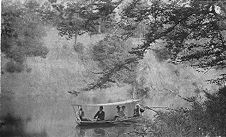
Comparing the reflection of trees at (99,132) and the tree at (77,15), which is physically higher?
the tree at (77,15)

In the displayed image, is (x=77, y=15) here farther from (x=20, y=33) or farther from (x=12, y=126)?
(x=12, y=126)

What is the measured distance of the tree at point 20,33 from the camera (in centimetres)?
590

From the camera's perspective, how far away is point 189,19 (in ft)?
18.7

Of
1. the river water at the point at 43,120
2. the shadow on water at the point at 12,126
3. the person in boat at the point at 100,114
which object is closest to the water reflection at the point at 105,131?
the river water at the point at 43,120

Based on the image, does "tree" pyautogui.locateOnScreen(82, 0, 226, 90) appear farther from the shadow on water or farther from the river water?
the shadow on water

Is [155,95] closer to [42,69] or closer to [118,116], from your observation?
[118,116]

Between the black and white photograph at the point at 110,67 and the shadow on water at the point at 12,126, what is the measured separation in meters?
0.01

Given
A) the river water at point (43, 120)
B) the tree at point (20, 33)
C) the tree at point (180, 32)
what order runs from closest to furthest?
1. the tree at point (180, 32)
2. the river water at point (43, 120)
3. the tree at point (20, 33)

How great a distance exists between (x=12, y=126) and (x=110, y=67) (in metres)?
1.47

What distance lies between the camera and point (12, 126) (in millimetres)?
5945

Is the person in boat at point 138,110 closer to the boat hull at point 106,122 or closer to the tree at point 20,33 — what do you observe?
the boat hull at point 106,122

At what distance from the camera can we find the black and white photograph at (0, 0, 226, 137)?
5.71 metres

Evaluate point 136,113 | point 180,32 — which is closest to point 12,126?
point 136,113

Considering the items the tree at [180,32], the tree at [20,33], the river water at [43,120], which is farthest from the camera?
the tree at [20,33]
